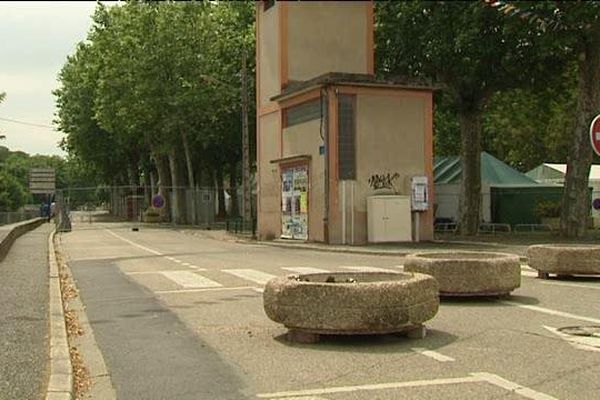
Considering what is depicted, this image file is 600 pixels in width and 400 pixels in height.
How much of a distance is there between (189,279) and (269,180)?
16311 millimetres

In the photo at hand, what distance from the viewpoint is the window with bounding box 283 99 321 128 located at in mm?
28266

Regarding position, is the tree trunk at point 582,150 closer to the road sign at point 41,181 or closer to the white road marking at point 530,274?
the white road marking at point 530,274

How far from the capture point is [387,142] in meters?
28.0

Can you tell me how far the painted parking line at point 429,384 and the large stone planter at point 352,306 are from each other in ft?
4.76

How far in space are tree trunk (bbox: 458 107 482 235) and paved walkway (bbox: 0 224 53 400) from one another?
1774 cm

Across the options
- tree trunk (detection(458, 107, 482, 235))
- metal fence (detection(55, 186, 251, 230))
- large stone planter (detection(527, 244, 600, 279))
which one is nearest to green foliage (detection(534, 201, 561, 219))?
tree trunk (detection(458, 107, 482, 235))

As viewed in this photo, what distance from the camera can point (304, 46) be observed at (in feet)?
17.6

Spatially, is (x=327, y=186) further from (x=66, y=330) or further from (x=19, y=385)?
(x=19, y=385)

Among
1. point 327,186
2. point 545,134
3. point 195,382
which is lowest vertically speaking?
point 195,382

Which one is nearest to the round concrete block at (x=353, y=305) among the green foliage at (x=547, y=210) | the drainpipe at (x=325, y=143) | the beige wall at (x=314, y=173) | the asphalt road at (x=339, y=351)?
the asphalt road at (x=339, y=351)

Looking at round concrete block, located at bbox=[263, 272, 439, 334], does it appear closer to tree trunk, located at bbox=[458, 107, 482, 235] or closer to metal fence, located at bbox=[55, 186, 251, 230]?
tree trunk, located at bbox=[458, 107, 482, 235]

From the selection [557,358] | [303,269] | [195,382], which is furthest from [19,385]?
[303,269]

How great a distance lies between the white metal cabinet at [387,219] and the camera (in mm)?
27109

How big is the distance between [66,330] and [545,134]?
157 ft
